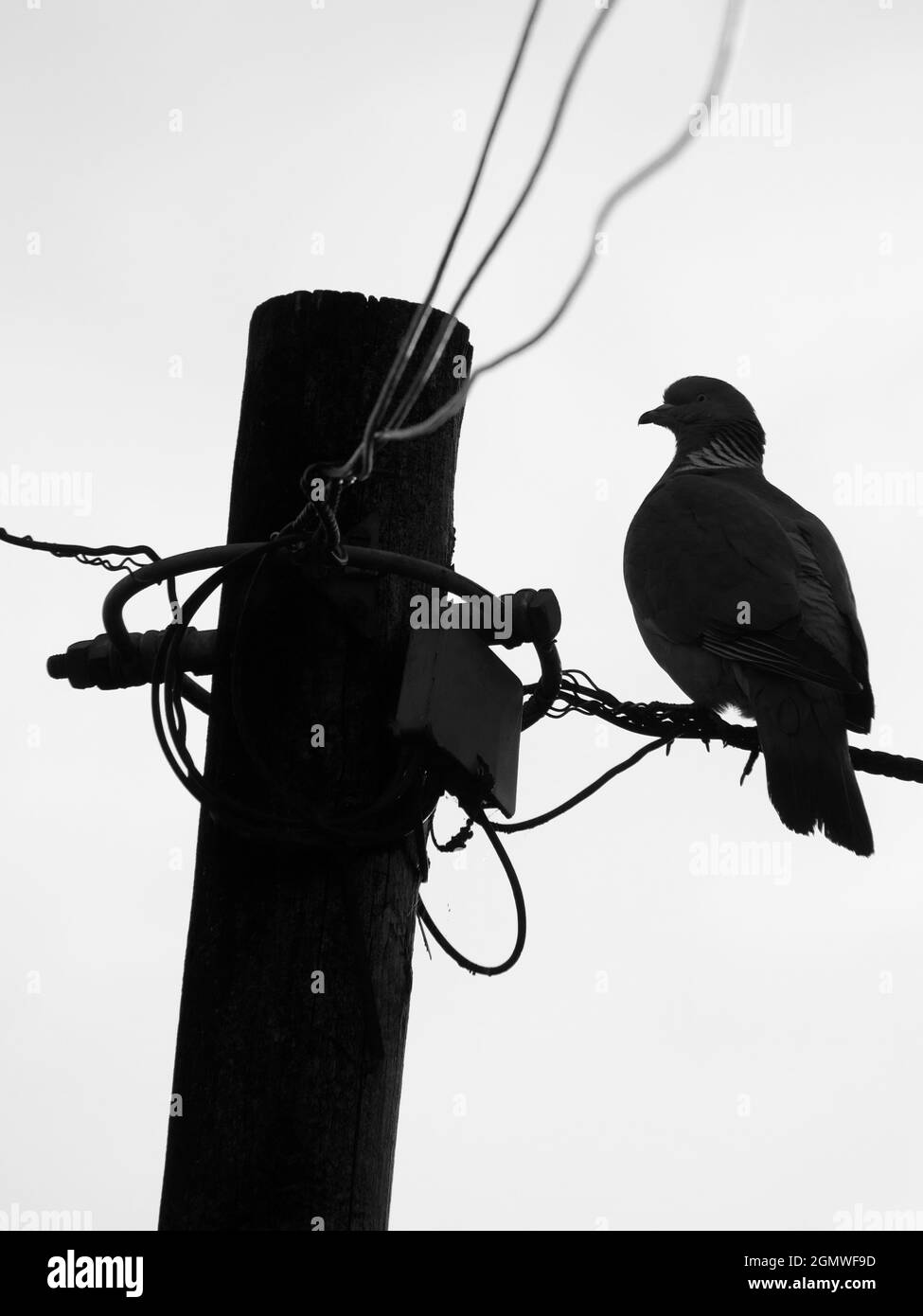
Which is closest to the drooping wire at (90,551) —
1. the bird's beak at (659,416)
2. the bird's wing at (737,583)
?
the bird's wing at (737,583)

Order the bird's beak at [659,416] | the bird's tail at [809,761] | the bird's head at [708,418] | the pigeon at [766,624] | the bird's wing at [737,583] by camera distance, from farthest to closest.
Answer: the bird's beak at [659,416], the bird's head at [708,418], the bird's wing at [737,583], the pigeon at [766,624], the bird's tail at [809,761]

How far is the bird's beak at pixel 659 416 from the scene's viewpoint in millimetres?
7109

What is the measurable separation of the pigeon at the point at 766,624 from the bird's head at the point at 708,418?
→ 43cm

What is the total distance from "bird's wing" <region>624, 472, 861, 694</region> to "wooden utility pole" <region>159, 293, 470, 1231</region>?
2.06 meters

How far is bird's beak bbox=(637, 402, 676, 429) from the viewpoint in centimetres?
711

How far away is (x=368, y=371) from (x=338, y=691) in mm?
625

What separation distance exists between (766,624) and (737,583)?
305 mm

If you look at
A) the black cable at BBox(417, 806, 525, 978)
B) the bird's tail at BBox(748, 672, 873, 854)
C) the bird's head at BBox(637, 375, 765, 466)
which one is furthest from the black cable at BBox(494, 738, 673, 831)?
the bird's head at BBox(637, 375, 765, 466)

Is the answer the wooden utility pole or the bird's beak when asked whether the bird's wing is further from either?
the wooden utility pole

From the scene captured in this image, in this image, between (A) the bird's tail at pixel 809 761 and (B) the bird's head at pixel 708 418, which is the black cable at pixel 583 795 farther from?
(B) the bird's head at pixel 708 418

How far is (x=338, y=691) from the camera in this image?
2729 mm

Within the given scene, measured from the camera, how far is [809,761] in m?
4.53
